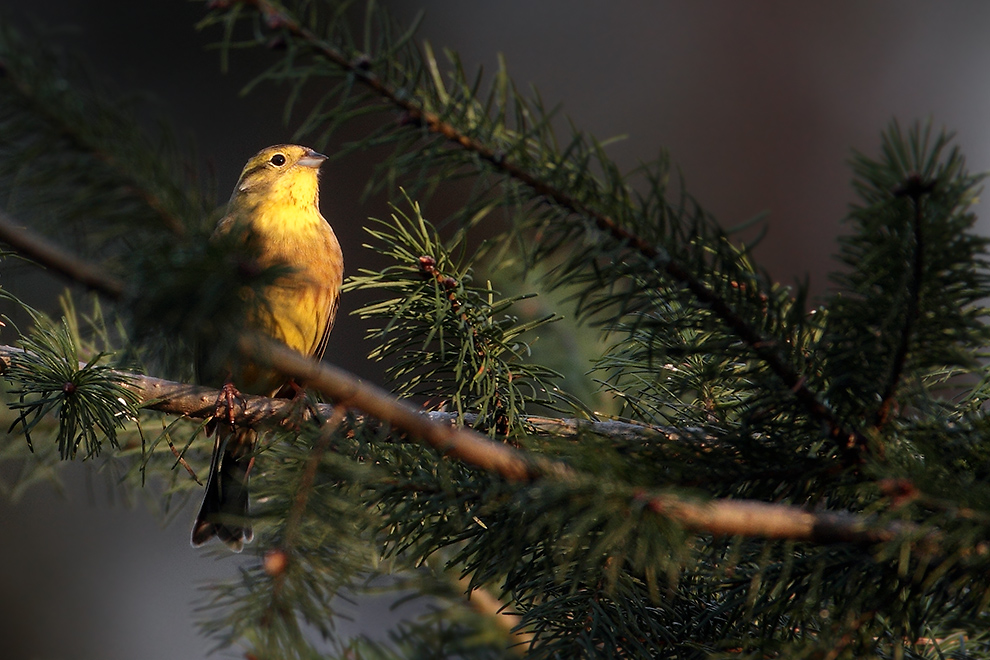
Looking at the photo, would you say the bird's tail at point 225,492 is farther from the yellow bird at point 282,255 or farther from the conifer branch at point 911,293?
the conifer branch at point 911,293

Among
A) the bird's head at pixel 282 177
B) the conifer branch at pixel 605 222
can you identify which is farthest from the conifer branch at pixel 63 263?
the bird's head at pixel 282 177

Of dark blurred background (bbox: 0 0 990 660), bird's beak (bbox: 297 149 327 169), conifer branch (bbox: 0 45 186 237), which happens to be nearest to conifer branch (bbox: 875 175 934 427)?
conifer branch (bbox: 0 45 186 237)

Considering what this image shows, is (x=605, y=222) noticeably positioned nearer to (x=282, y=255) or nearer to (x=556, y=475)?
(x=556, y=475)

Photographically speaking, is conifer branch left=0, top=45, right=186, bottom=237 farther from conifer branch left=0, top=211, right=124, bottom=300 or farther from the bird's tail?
the bird's tail

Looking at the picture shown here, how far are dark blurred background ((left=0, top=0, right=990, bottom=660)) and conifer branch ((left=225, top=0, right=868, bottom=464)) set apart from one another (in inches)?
130

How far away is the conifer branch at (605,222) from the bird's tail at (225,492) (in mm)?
927

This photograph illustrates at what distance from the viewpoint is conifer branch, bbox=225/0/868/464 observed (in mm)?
626

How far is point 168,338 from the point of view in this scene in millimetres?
582

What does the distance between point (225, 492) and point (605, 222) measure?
4.21 ft

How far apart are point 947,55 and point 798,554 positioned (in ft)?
15.4

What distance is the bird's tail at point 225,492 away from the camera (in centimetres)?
157

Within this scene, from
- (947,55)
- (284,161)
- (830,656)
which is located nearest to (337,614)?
(830,656)

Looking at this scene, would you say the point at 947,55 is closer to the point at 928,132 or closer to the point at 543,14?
the point at 543,14

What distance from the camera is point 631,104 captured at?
5.02 meters
